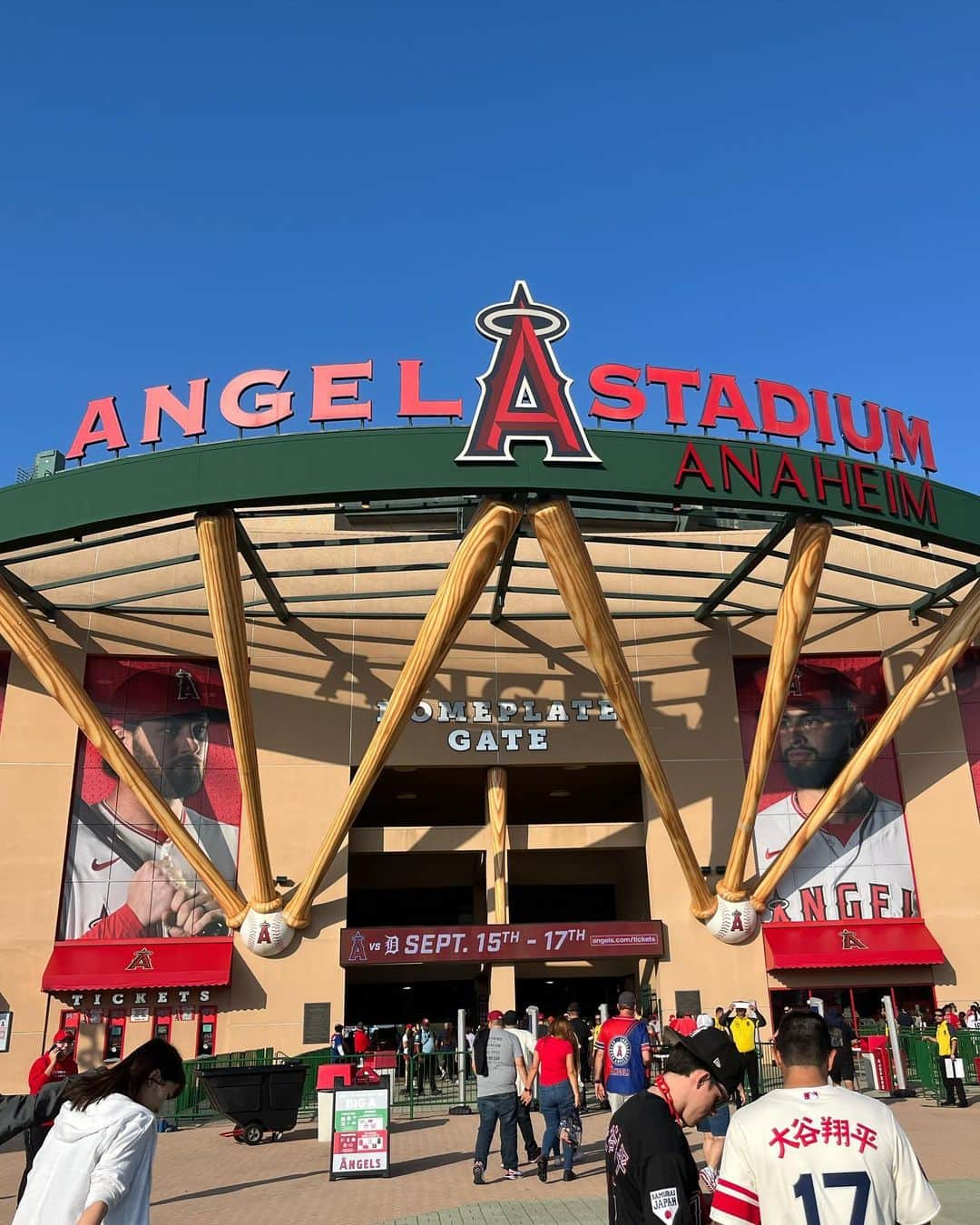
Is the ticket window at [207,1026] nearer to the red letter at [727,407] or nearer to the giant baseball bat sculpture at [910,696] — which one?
the giant baseball bat sculpture at [910,696]

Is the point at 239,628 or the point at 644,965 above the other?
the point at 239,628

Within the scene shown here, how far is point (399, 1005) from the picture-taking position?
132 feet

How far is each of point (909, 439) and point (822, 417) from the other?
288 centimetres

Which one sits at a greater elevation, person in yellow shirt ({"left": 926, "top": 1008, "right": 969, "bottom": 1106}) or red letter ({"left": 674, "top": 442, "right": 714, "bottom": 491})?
red letter ({"left": 674, "top": 442, "right": 714, "bottom": 491})

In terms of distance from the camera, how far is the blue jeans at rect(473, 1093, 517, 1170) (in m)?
11.9

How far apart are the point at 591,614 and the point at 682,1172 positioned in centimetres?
1933

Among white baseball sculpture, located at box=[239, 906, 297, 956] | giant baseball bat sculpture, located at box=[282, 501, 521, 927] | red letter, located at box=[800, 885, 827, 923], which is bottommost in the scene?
white baseball sculpture, located at box=[239, 906, 297, 956]

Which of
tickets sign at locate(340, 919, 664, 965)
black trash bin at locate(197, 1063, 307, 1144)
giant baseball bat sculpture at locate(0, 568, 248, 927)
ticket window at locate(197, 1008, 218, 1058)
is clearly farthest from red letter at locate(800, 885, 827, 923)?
black trash bin at locate(197, 1063, 307, 1144)

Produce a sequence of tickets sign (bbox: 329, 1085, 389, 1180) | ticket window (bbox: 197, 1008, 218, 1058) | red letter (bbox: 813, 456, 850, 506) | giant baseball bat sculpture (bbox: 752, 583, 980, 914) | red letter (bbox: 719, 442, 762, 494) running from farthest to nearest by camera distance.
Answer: ticket window (bbox: 197, 1008, 218, 1058), giant baseball bat sculpture (bbox: 752, 583, 980, 914), red letter (bbox: 813, 456, 850, 506), red letter (bbox: 719, 442, 762, 494), tickets sign (bbox: 329, 1085, 389, 1180)

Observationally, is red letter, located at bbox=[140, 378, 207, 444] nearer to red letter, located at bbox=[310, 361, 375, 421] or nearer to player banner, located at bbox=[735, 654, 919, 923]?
red letter, located at bbox=[310, 361, 375, 421]

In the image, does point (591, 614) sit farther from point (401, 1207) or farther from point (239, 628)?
Answer: point (401, 1207)

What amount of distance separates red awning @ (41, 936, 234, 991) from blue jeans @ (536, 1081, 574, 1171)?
17.7m

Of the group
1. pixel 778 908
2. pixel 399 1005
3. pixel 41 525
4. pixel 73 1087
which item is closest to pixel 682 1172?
pixel 73 1087

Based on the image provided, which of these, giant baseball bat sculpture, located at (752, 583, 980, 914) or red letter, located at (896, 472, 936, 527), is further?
giant baseball bat sculpture, located at (752, 583, 980, 914)
